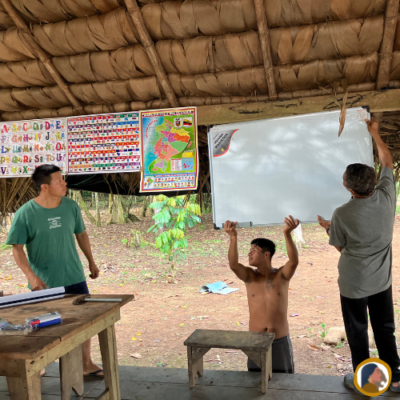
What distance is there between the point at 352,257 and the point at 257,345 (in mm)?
747

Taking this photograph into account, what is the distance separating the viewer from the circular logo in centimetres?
211

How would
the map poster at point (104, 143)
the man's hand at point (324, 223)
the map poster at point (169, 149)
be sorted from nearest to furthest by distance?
the man's hand at point (324, 223) → the map poster at point (169, 149) → the map poster at point (104, 143)

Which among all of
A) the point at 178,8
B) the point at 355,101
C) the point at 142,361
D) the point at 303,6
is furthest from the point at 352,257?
the point at 142,361

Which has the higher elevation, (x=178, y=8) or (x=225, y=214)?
(x=178, y=8)

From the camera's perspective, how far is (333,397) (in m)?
2.17

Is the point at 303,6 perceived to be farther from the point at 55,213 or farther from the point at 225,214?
the point at 55,213

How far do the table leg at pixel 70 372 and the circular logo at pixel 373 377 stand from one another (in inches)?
61.5

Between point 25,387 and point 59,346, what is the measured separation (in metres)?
0.19

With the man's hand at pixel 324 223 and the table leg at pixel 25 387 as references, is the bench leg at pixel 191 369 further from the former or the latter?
the man's hand at pixel 324 223

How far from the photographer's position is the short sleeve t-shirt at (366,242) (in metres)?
2.08

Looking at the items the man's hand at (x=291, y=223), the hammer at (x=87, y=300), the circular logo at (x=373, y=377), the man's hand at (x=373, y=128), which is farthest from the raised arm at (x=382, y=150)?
the hammer at (x=87, y=300)

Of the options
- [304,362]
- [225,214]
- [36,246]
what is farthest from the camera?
[304,362]

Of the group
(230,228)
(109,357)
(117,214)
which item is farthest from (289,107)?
(117,214)

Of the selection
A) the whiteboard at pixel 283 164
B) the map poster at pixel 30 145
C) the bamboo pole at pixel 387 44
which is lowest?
the whiteboard at pixel 283 164
